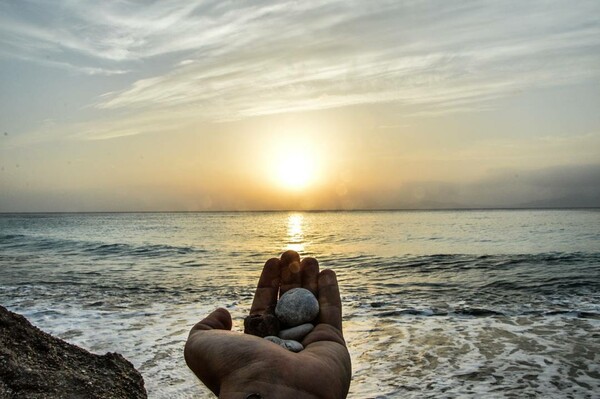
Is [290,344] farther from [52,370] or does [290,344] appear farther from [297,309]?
[52,370]

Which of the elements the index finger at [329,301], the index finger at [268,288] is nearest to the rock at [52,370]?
the index finger at [268,288]

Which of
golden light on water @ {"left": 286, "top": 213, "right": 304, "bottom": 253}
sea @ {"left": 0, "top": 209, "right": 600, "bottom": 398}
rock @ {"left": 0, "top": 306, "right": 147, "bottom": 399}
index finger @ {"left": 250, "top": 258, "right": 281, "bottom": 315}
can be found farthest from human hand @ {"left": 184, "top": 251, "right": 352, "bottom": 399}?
golden light on water @ {"left": 286, "top": 213, "right": 304, "bottom": 253}

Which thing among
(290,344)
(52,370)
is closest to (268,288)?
(290,344)

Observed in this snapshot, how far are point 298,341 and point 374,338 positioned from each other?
411 centimetres

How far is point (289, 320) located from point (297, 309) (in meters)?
0.13

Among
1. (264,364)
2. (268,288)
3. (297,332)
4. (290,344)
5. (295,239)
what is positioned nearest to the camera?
(264,364)

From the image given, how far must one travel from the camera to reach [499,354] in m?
7.04

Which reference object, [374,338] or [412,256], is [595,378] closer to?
[374,338]

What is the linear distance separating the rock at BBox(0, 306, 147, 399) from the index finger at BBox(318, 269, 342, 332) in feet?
6.06

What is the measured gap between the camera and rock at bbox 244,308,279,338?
169 inches

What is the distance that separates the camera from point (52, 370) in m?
4.00

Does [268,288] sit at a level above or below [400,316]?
above

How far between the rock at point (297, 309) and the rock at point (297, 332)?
0.08 metres

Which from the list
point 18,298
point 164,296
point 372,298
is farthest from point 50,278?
point 372,298
